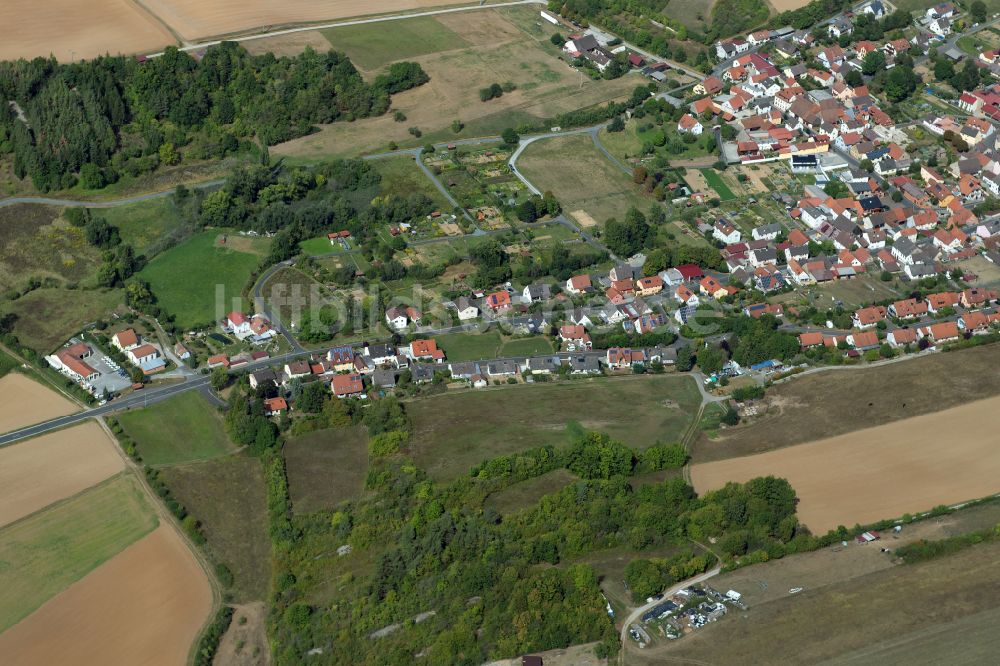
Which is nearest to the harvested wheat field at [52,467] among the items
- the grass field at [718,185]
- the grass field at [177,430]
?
the grass field at [177,430]

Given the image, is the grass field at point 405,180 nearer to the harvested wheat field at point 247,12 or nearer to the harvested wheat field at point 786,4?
the harvested wheat field at point 247,12

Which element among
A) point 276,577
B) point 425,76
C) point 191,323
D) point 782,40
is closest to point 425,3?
point 425,76

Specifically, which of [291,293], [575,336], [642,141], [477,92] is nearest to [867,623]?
[575,336]

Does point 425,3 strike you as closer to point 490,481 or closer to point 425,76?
point 425,76

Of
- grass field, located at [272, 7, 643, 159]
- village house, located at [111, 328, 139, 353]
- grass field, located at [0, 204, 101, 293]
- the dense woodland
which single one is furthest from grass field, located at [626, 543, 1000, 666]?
the dense woodland

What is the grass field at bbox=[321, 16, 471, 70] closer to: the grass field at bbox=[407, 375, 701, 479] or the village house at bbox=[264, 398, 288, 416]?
the village house at bbox=[264, 398, 288, 416]
